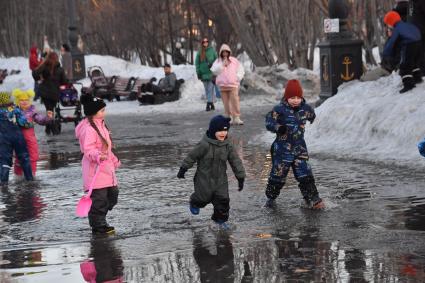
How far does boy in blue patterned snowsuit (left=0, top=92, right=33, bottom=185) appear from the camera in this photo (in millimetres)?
12664

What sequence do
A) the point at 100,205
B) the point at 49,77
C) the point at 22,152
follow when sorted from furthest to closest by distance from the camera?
1. the point at 49,77
2. the point at 22,152
3. the point at 100,205

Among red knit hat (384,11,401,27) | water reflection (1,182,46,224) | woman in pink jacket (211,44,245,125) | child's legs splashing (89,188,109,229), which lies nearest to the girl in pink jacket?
water reflection (1,182,46,224)

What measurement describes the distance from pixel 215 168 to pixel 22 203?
3.00m

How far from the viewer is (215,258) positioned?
7418 millimetres

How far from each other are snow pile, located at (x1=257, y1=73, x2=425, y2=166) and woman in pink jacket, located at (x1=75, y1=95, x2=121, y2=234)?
4.64 metres

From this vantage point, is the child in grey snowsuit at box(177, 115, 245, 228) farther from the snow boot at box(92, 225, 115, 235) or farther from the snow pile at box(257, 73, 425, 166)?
the snow pile at box(257, 73, 425, 166)

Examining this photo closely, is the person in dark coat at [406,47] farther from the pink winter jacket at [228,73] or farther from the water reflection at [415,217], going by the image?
the water reflection at [415,217]

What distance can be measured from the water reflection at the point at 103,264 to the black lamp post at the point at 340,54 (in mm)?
10760

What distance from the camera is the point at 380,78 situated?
17.0 m

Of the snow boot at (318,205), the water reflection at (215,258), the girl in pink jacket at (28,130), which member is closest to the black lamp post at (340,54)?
the girl in pink jacket at (28,130)

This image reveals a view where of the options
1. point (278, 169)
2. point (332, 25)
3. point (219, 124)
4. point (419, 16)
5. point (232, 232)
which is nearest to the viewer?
point (232, 232)

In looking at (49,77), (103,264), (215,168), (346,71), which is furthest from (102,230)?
(49,77)

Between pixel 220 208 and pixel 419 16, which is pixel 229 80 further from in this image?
pixel 220 208

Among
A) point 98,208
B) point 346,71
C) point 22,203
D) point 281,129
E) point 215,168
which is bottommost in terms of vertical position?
point 22,203
